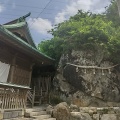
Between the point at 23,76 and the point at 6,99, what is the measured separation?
5334 mm

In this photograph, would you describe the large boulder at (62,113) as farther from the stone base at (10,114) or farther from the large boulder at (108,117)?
the large boulder at (108,117)

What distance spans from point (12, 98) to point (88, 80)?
6231mm

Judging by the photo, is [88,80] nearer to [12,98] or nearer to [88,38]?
[88,38]

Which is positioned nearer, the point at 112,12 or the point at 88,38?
the point at 88,38

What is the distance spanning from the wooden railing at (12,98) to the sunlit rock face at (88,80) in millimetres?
4640

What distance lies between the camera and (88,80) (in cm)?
1281

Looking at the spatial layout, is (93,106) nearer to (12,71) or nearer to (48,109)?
(48,109)

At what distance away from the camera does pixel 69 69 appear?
44.0 ft

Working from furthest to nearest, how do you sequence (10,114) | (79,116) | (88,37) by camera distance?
1. (88,37)
2. (79,116)
3. (10,114)

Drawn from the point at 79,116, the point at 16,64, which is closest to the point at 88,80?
the point at 79,116

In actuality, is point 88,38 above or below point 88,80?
above

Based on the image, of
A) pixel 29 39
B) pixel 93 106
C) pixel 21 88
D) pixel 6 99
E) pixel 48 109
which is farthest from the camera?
pixel 29 39

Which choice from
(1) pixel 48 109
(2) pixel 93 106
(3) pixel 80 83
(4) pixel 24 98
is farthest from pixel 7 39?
(2) pixel 93 106

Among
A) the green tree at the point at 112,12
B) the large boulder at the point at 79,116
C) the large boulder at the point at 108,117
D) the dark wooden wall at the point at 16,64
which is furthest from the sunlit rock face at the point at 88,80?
the green tree at the point at 112,12
